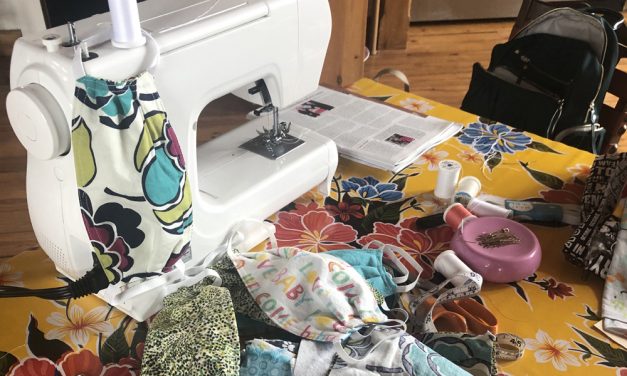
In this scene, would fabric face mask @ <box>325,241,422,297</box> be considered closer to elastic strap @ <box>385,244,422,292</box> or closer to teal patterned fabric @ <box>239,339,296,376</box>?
elastic strap @ <box>385,244,422,292</box>

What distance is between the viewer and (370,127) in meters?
1.34

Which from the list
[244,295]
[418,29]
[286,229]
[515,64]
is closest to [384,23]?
[418,29]

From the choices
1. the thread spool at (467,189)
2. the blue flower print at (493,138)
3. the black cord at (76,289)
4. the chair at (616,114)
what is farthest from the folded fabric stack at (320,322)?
the chair at (616,114)

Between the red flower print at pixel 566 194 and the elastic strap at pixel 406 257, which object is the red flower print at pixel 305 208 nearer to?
the elastic strap at pixel 406 257

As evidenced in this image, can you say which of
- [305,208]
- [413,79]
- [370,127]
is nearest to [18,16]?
[413,79]

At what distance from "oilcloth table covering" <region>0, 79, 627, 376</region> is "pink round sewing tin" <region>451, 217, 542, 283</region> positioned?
29 millimetres

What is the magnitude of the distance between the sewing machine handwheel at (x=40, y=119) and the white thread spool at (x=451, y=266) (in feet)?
1.95

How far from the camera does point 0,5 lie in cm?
313

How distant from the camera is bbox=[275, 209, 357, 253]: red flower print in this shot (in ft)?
3.44

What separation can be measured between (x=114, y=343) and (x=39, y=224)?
0.74ft

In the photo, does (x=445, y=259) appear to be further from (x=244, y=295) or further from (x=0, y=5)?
(x=0, y=5)

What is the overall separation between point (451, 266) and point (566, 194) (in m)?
0.39

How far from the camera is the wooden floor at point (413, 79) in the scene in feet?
6.66

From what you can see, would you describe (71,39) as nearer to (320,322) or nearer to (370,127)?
(320,322)
